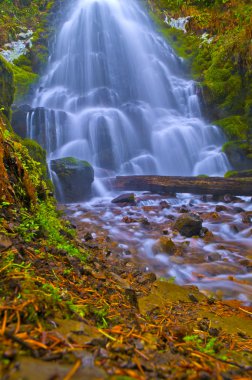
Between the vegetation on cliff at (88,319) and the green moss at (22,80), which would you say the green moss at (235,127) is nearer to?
the green moss at (22,80)

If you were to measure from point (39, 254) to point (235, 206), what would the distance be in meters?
8.26

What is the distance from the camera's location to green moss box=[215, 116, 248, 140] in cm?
1699

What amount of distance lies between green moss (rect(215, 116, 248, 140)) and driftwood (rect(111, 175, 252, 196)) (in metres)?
7.42

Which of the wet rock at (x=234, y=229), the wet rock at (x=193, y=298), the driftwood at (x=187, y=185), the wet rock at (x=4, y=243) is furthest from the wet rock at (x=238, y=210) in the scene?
the wet rock at (x=4, y=243)

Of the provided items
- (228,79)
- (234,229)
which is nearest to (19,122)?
(234,229)

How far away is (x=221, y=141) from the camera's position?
1744cm

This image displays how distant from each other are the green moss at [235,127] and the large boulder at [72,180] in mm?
9629

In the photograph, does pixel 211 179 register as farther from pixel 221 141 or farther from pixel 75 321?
pixel 75 321

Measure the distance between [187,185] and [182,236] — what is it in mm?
4864

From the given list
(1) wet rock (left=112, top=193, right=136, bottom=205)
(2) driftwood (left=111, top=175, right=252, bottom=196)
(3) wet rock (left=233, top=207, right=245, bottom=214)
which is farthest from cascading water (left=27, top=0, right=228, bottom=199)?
(3) wet rock (left=233, top=207, right=245, bottom=214)

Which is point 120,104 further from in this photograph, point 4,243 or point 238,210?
point 4,243

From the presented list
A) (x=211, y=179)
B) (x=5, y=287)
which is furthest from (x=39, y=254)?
(x=211, y=179)

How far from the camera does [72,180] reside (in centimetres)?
1130

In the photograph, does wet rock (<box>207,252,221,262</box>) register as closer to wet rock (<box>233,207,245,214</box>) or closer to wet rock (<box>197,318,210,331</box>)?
wet rock (<box>197,318,210,331</box>)
